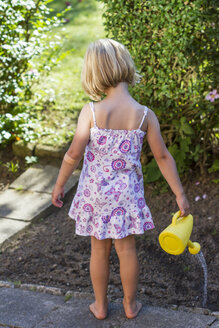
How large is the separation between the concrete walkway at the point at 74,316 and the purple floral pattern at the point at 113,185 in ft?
1.42

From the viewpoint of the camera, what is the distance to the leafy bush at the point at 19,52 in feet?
14.4

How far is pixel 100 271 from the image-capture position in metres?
2.58

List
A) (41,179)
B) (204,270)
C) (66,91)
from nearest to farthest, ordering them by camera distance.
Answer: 1. (204,270)
2. (41,179)
3. (66,91)

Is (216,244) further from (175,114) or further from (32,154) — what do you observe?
(32,154)

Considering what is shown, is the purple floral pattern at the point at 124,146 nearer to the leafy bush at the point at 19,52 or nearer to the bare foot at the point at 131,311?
the bare foot at the point at 131,311

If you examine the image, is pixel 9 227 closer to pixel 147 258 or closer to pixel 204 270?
pixel 147 258

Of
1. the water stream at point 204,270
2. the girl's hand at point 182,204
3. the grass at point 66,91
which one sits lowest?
the grass at point 66,91

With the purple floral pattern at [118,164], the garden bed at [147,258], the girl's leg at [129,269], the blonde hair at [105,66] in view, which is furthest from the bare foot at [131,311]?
the blonde hair at [105,66]

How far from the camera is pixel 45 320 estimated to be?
8.30 ft

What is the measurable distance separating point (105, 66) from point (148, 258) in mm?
1490

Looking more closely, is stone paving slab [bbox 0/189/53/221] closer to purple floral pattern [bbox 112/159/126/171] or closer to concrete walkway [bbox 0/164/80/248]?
concrete walkway [bbox 0/164/80/248]

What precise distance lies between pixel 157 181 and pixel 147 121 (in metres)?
1.77

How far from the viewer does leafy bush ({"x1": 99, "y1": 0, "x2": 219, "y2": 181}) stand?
3562 millimetres

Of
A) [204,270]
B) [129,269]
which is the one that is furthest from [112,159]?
[204,270]
